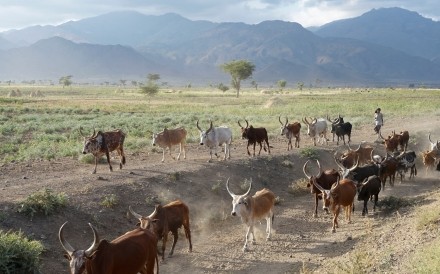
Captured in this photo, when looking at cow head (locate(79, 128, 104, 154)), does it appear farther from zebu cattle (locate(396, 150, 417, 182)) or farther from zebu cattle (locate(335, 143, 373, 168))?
zebu cattle (locate(396, 150, 417, 182))

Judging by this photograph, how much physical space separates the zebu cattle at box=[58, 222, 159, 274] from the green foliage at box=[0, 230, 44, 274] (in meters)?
2.38

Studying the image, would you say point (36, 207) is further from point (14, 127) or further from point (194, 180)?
point (14, 127)

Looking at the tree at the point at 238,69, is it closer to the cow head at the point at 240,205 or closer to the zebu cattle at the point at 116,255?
the cow head at the point at 240,205

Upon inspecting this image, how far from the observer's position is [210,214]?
17.9 meters

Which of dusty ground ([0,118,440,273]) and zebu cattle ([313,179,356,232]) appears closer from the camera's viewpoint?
dusty ground ([0,118,440,273])

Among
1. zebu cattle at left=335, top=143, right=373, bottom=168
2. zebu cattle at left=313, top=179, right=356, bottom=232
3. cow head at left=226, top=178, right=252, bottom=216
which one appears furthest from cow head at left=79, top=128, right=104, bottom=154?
zebu cattle at left=335, top=143, right=373, bottom=168

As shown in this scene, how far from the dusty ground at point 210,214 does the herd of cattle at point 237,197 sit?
686mm

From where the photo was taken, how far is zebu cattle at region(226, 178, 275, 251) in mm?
14297

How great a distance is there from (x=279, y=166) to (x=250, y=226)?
356 inches

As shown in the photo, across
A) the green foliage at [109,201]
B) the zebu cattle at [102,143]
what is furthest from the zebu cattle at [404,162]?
the green foliage at [109,201]

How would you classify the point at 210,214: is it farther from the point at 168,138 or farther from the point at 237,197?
the point at 168,138

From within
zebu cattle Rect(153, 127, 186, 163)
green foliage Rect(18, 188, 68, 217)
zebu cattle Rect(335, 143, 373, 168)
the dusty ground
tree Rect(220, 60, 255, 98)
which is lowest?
the dusty ground

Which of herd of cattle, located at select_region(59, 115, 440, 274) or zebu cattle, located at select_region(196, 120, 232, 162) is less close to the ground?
zebu cattle, located at select_region(196, 120, 232, 162)

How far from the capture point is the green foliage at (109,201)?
1587 cm
